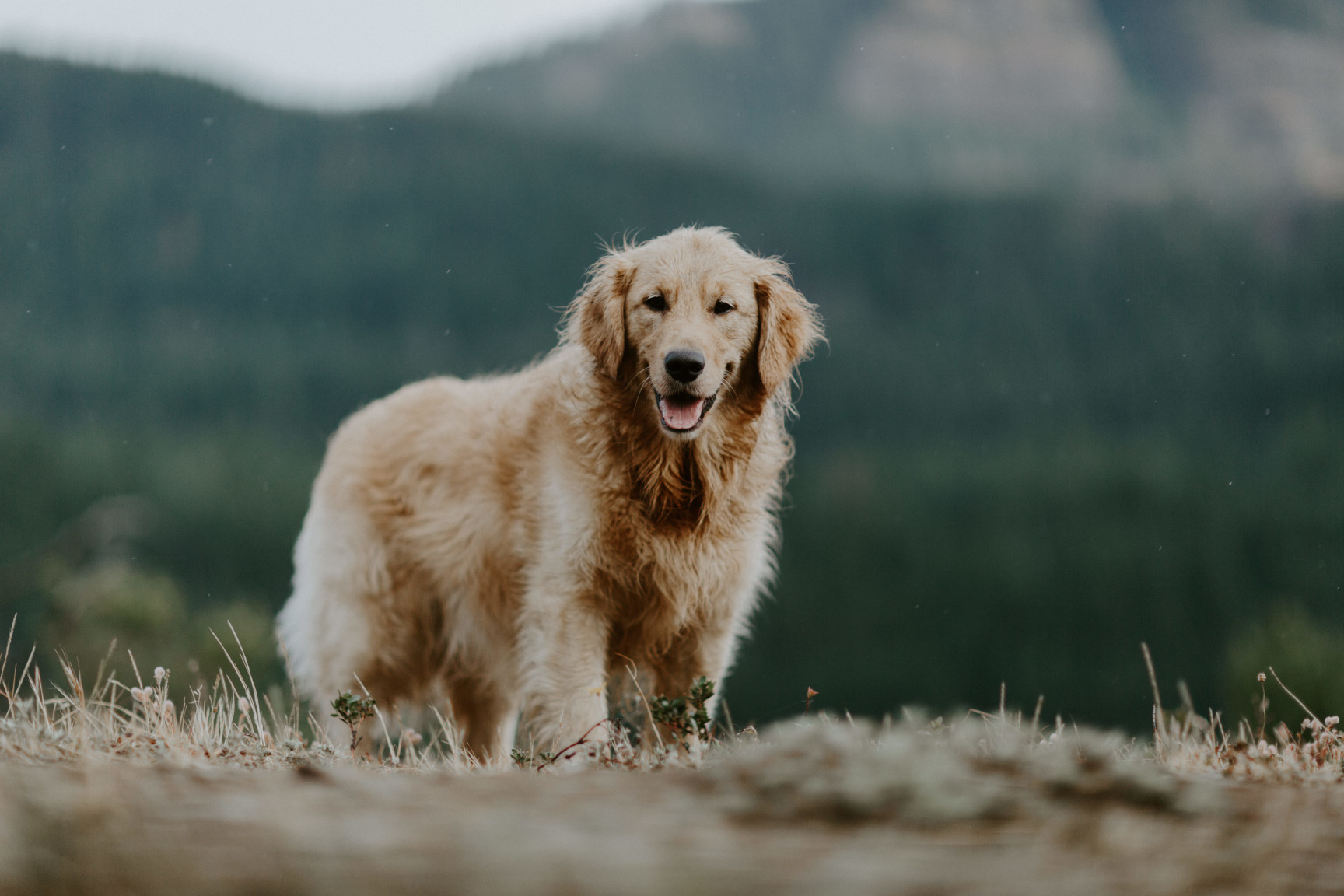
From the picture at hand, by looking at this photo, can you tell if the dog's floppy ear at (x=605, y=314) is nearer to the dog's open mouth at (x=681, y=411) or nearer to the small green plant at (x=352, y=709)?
the dog's open mouth at (x=681, y=411)

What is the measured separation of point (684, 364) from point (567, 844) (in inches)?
98.7

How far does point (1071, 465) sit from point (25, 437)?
68.6m

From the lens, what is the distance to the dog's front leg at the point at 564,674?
161 inches

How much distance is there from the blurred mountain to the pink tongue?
385 feet

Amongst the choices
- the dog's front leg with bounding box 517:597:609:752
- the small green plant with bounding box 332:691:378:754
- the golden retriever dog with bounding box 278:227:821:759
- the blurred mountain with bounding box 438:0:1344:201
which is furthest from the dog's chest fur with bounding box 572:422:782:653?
the blurred mountain with bounding box 438:0:1344:201

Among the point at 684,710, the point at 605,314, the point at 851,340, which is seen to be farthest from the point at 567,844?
the point at 851,340

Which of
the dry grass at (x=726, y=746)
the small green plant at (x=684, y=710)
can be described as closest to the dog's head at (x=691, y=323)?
the small green plant at (x=684, y=710)

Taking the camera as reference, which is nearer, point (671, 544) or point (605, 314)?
point (671, 544)

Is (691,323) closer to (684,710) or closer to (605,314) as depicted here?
(605,314)

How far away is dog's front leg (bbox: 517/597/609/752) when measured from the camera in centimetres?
408

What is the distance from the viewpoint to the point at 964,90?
176 metres

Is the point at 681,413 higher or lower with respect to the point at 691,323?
lower

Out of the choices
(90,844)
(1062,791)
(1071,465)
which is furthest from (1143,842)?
(1071,465)

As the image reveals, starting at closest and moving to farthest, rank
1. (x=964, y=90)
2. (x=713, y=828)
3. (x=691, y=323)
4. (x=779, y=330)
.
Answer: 1. (x=713, y=828)
2. (x=691, y=323)
3. (x=779, y=330)
4. (x=964, y=90)
